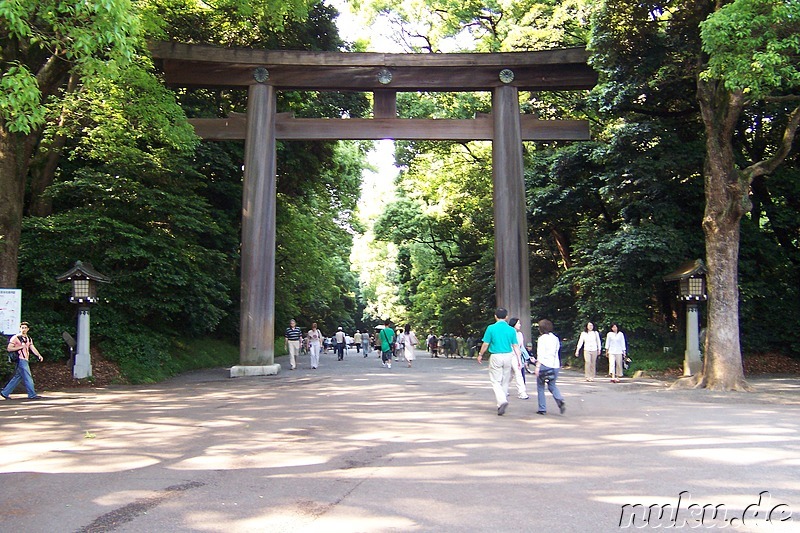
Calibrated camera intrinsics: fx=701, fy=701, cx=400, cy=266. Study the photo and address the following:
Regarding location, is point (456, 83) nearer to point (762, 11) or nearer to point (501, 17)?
point (762, 11)

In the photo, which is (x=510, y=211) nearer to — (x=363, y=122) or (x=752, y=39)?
(x=363, y=122)

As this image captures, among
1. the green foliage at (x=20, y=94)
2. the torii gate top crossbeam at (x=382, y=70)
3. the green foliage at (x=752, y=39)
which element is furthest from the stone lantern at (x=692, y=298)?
the green foliage at (x=20, y=94)

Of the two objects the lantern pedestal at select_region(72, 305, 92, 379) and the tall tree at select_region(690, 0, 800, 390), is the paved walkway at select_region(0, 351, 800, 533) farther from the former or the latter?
the lantern pedestal at select_region(72, 305, 92, 379)

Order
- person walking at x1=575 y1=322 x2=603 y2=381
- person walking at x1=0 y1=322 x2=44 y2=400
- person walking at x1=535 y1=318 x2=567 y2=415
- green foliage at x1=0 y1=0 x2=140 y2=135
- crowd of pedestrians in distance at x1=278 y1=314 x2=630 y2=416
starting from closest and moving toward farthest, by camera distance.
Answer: green foliage at x1=0 y1=0 x2=140 y2=135, crowd of pedestrians in distance at x1=278 y1=314 x2=630 y2=416, person walking at x1=535 y1=318 x2=567 y2=415, person walking at x1=0 y1=322 x2=44 y2=400, person walking at x1=575 y1=322 x2=603 y2=381

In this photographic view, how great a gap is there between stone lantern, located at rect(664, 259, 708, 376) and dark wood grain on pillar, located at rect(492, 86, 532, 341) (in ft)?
13.9

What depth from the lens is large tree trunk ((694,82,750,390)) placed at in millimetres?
15797

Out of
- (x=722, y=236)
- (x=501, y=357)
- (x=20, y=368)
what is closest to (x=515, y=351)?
(x=501, y=357)

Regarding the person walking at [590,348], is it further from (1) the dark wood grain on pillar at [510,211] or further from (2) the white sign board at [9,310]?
(2) the white sign board at [9,310]

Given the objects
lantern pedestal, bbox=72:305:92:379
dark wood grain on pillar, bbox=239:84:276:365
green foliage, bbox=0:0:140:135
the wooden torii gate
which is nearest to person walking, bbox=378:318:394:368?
the wooden torii gate

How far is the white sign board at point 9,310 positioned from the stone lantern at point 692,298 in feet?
52.0

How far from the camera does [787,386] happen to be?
677 inches

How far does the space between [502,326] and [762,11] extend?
7996 millimetres

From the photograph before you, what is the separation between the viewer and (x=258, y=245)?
19734mm

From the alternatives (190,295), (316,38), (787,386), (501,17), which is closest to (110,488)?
(190,295)
